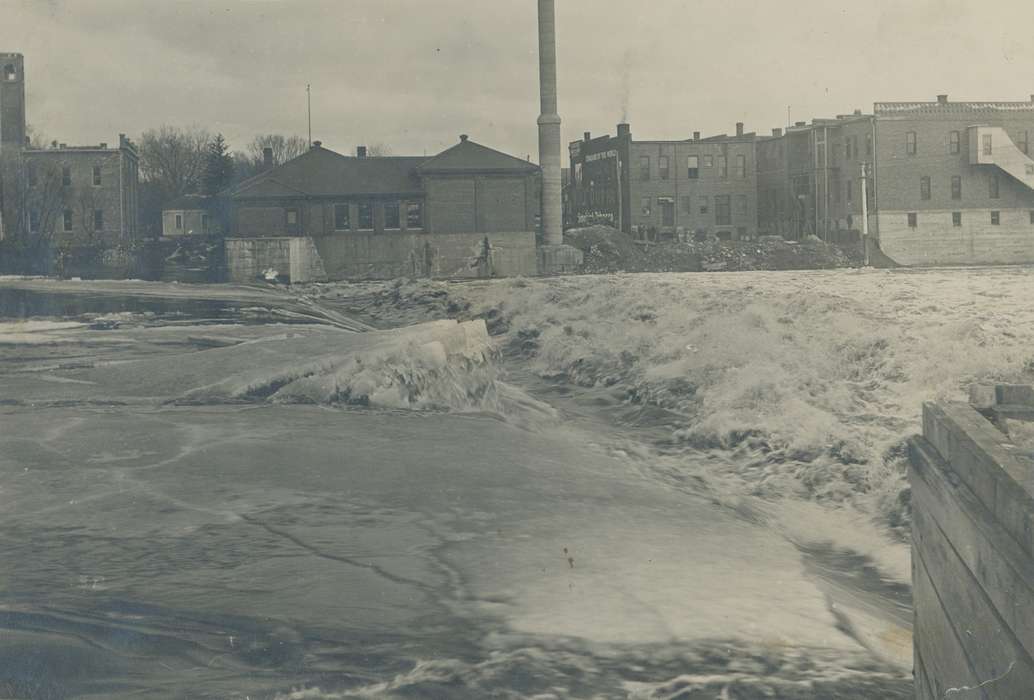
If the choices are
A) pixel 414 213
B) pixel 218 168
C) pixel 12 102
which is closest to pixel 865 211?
pixel 414 213

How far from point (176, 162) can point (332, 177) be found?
38471mm

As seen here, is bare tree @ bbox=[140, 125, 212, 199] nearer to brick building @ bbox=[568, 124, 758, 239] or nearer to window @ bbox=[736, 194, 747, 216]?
brick building @ bbox=[568, 124, 758, 239]

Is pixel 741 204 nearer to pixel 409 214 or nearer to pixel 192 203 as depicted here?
pixel 409 214

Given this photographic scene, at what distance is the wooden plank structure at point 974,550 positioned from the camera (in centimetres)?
329

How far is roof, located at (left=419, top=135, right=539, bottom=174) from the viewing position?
56625 mm

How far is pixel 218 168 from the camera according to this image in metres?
78.5

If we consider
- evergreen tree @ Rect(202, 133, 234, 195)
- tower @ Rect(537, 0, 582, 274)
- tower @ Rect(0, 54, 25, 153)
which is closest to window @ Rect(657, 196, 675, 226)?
tower @ Rect(537, 0, 582, 274)

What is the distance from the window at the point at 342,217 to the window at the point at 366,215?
21.8 inches

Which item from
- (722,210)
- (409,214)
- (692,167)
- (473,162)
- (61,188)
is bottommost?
(409,214)

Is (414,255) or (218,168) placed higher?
(218,168)

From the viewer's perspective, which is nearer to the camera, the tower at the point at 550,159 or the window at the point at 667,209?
the tower at the point at 550,159

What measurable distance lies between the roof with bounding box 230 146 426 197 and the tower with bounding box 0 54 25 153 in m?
13.0

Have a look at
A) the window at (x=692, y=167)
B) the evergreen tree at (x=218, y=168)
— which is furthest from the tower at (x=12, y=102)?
the window at (x=692, y=167)

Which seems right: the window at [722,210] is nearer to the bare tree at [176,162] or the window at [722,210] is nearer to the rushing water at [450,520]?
the bare tree at [176,162]
